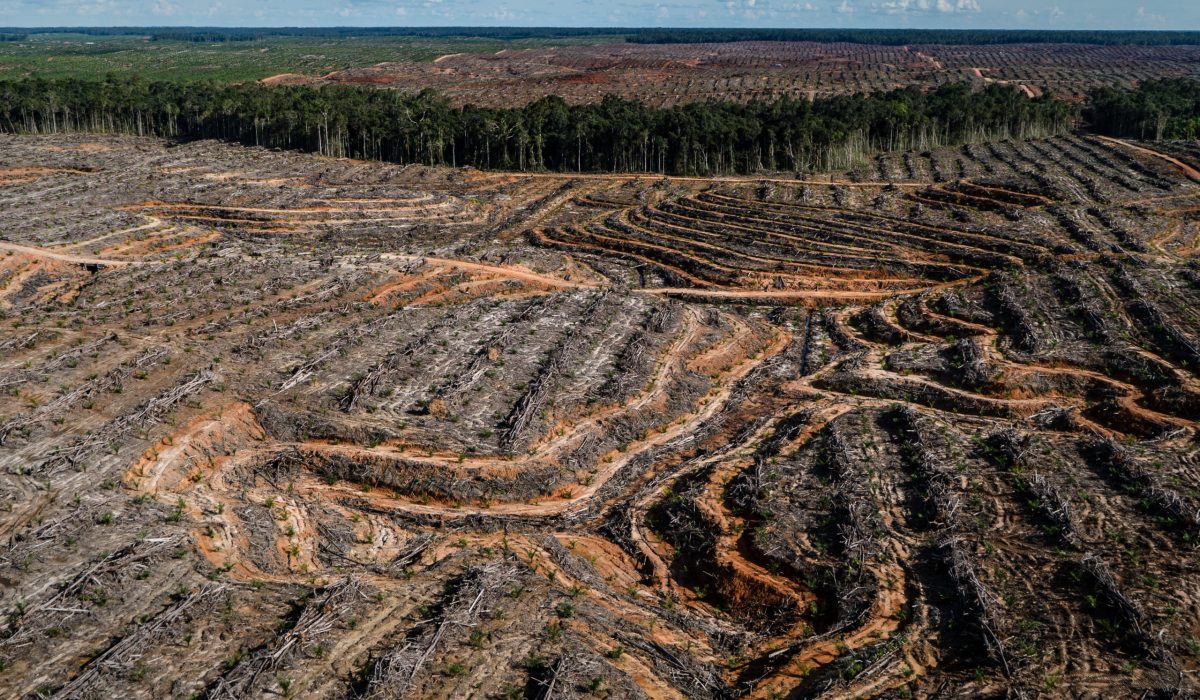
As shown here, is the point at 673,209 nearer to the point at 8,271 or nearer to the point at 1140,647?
the point at 8,271

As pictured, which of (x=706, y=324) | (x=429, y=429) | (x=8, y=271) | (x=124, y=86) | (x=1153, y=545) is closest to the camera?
(x=1153, y=545)

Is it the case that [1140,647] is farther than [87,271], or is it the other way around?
[87,271]

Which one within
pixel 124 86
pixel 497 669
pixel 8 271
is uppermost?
pixel 124 86

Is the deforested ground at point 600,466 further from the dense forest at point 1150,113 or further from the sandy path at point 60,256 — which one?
the dense forest at point 1150,113

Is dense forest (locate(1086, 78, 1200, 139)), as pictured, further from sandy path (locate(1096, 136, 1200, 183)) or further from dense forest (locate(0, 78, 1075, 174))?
sandy path (locate(1096, 136, 1200, 183))

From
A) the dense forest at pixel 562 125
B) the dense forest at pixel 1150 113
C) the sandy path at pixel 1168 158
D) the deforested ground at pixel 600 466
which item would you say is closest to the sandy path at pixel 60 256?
the deforested ground at pixel 600 466

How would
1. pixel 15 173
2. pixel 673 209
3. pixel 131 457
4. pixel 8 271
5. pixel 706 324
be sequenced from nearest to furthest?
pixel 131 457 < pixel 706 324 < pixel 8 271 < pixel 673 209 < pixel 15 173

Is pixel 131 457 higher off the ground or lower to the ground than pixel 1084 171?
lower

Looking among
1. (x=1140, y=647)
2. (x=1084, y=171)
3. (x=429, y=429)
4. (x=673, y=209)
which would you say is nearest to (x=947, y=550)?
(x=1140, y=647)
